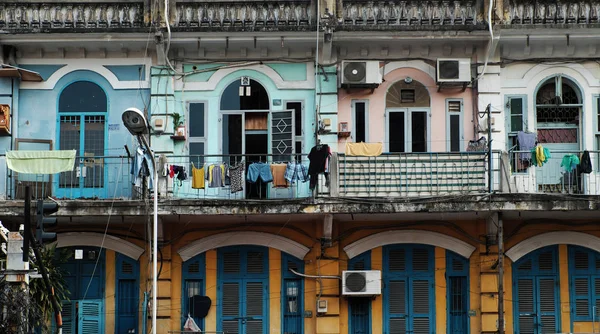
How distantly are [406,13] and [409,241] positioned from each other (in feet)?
14.6

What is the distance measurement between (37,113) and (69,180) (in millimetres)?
1485

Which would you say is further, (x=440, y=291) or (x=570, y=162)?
(x=440, y=291)

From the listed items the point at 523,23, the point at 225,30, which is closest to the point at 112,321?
the point at 225,30

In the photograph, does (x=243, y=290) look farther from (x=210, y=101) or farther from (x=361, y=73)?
(x=361, y=73)

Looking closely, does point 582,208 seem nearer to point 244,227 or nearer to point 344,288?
point 344,288

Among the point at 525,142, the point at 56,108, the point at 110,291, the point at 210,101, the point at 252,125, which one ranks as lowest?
the point at 110,291

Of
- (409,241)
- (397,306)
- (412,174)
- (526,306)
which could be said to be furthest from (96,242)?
(526,306)

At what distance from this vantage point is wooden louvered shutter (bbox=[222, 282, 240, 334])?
22594mm

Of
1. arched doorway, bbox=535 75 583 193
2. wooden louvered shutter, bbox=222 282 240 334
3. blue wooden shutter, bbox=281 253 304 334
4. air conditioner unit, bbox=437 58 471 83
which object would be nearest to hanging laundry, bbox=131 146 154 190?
wooden louvered shutter, bbox=222 282 240 334

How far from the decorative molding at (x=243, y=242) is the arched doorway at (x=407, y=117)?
2770 mm

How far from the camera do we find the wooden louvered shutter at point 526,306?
2253 centimetres

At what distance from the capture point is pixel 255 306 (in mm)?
22656

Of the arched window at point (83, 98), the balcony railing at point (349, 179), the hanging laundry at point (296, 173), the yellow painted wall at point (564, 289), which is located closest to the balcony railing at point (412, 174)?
the balcony railing at point (349, 179)

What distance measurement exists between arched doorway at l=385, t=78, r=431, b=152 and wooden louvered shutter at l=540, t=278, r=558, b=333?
11.3ft
